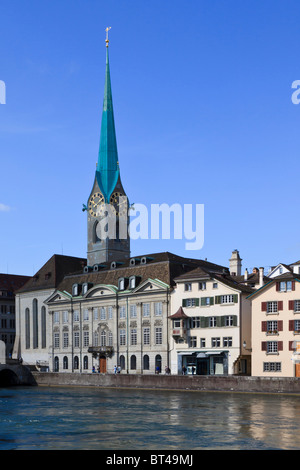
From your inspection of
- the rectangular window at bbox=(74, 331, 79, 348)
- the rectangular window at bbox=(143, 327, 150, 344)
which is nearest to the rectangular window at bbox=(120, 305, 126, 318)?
the rectangular window at bbox=(143, 327, 150, 344)

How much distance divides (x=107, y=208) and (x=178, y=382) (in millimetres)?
63607

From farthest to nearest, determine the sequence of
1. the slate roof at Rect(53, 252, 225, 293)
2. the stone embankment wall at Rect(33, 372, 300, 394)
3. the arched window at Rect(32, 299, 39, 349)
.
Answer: the arched window at Rect(32, 299, 39, 349), the slate roof at Rect(53, 252, 225, 293), the stone embankment wall at Rect(33, 372, 300, 394)

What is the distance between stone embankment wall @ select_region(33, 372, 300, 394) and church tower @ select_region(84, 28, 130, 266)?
42776mm

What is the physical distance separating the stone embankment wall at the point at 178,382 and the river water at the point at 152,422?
1.56 metres

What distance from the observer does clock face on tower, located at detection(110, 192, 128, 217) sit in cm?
13612

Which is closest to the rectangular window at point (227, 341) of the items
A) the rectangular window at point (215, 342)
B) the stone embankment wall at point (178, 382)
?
the rectangular window at point (215, 342)

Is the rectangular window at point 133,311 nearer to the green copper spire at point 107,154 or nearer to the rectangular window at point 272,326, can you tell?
the rectangular window at point 272,326

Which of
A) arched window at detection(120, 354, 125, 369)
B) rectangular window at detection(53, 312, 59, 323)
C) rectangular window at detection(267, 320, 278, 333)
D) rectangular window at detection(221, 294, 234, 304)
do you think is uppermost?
rectangular window at detection(221, 294, 234, 304)

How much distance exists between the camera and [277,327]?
245 ft

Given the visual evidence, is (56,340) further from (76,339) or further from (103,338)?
(103,338)

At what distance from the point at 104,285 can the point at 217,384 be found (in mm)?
30844

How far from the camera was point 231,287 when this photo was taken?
265 ft

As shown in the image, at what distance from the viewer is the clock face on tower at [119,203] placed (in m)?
136

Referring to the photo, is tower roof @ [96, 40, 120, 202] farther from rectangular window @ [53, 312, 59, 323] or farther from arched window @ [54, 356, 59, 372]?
arched window @ [54, 356, 59, 372]
